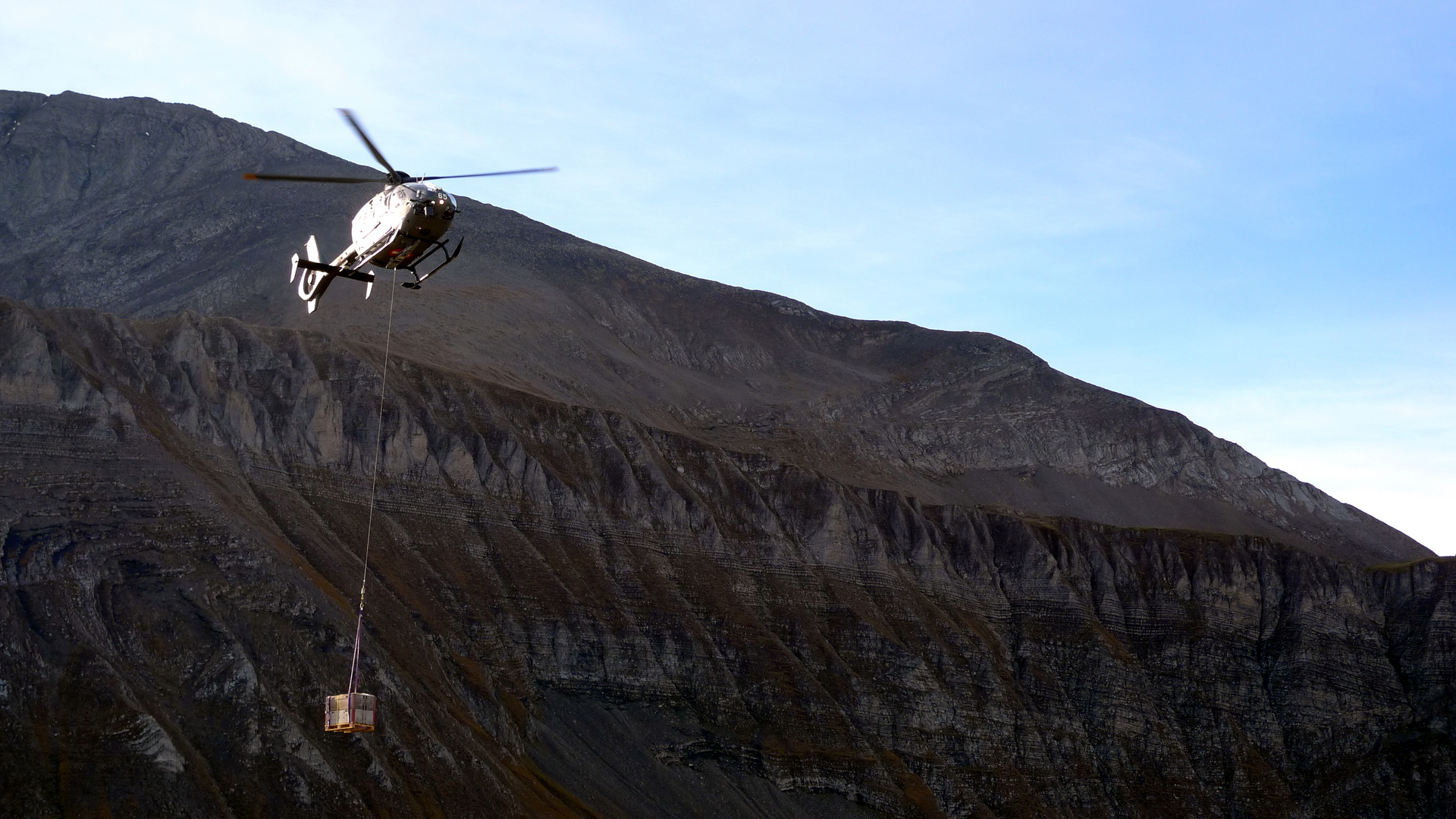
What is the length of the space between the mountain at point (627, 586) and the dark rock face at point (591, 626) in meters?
0.20

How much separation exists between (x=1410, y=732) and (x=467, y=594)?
57.0 meters

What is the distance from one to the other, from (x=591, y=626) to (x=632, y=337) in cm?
6054

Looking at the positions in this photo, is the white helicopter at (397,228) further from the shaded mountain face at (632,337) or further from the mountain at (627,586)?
the shaded mountain face at (632,337)

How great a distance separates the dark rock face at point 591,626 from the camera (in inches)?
2499

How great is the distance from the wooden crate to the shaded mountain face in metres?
59.1

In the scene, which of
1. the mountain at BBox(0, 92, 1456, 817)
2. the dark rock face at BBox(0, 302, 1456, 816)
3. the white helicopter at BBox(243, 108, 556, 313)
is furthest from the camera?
the mountain at BBox(0, 92, 1456, 817)

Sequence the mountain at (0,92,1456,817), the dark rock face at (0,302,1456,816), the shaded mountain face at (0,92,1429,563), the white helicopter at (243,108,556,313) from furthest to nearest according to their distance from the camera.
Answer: the shaded mountain face at (0,92,1429,563) → the mountain at (0,92,1456,817) → the dark rock face at (0,302,1456,816) → the white helicopter at (243,108,556,313)

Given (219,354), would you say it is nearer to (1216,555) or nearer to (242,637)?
(242,637)

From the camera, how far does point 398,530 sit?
81750mm

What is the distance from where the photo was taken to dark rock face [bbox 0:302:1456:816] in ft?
208

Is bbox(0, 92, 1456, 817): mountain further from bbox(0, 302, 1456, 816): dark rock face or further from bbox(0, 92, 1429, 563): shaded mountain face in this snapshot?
bbox(0, 92, 1429, 563): shaded mountain face

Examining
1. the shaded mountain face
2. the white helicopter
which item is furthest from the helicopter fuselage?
the shaded mountain face

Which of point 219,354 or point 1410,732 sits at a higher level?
point 219,354

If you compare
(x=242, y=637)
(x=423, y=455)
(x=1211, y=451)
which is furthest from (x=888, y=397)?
(x=242, y=637)
